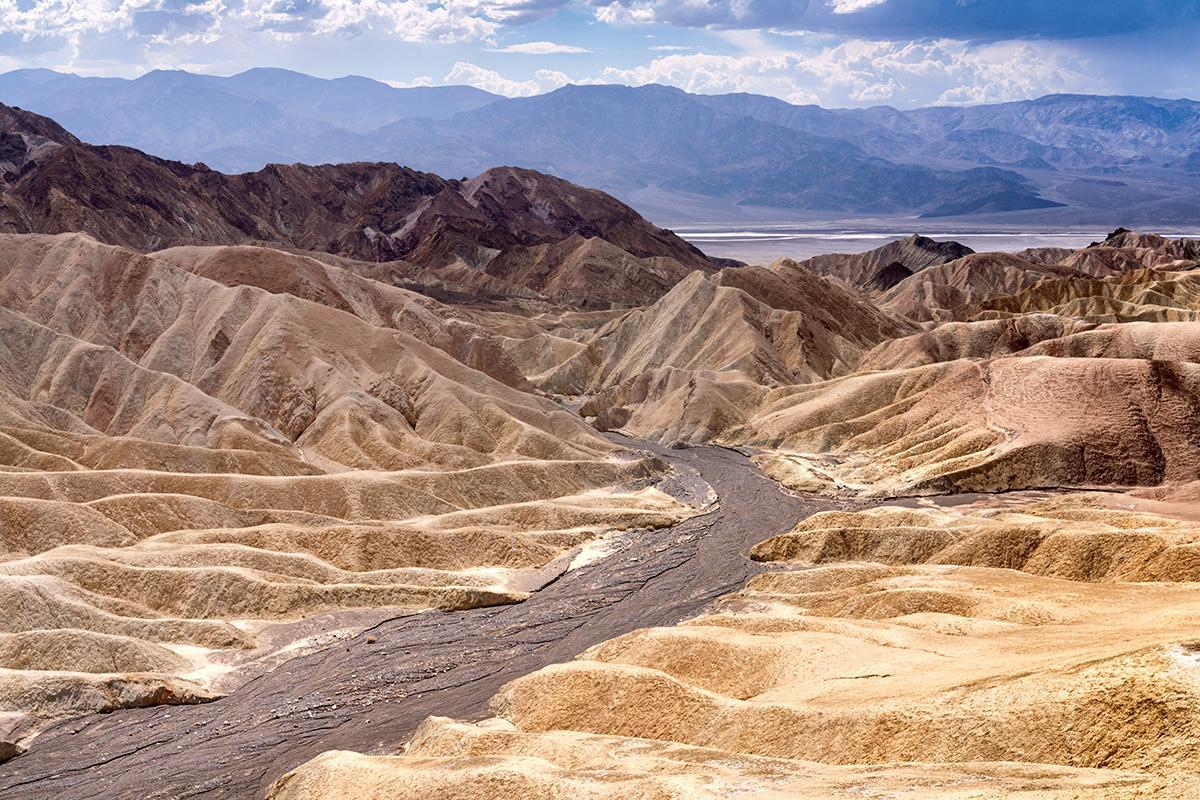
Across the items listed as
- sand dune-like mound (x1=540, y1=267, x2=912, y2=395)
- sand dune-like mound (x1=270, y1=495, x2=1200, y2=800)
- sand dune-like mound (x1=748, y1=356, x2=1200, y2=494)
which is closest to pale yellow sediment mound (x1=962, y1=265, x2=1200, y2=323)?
sand dune-like mound (x1=540, y1=267, x2=912, y2=395)

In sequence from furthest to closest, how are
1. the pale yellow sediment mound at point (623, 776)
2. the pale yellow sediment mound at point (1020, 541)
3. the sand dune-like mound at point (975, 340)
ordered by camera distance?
1. the sand dune-like mound at point (975, 340)
2. the pale yellow sediment mound at point (1020, 541)
3. the pale yellow sediment mound at point (623, 776)

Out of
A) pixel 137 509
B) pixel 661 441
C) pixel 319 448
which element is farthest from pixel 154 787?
pixel 661 441

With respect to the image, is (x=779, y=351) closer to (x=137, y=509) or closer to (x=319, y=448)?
(x=319, y=448)

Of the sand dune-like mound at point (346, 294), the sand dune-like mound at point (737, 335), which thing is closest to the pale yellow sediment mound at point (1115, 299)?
the sand dune-like mound at point (737, 335)

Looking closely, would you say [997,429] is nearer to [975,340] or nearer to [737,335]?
[975,340]

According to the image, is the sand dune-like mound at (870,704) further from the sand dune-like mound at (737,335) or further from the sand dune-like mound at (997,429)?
the sand dune-like mound at (737,335)

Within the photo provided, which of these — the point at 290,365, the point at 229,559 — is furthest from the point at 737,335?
the point at 229,559
